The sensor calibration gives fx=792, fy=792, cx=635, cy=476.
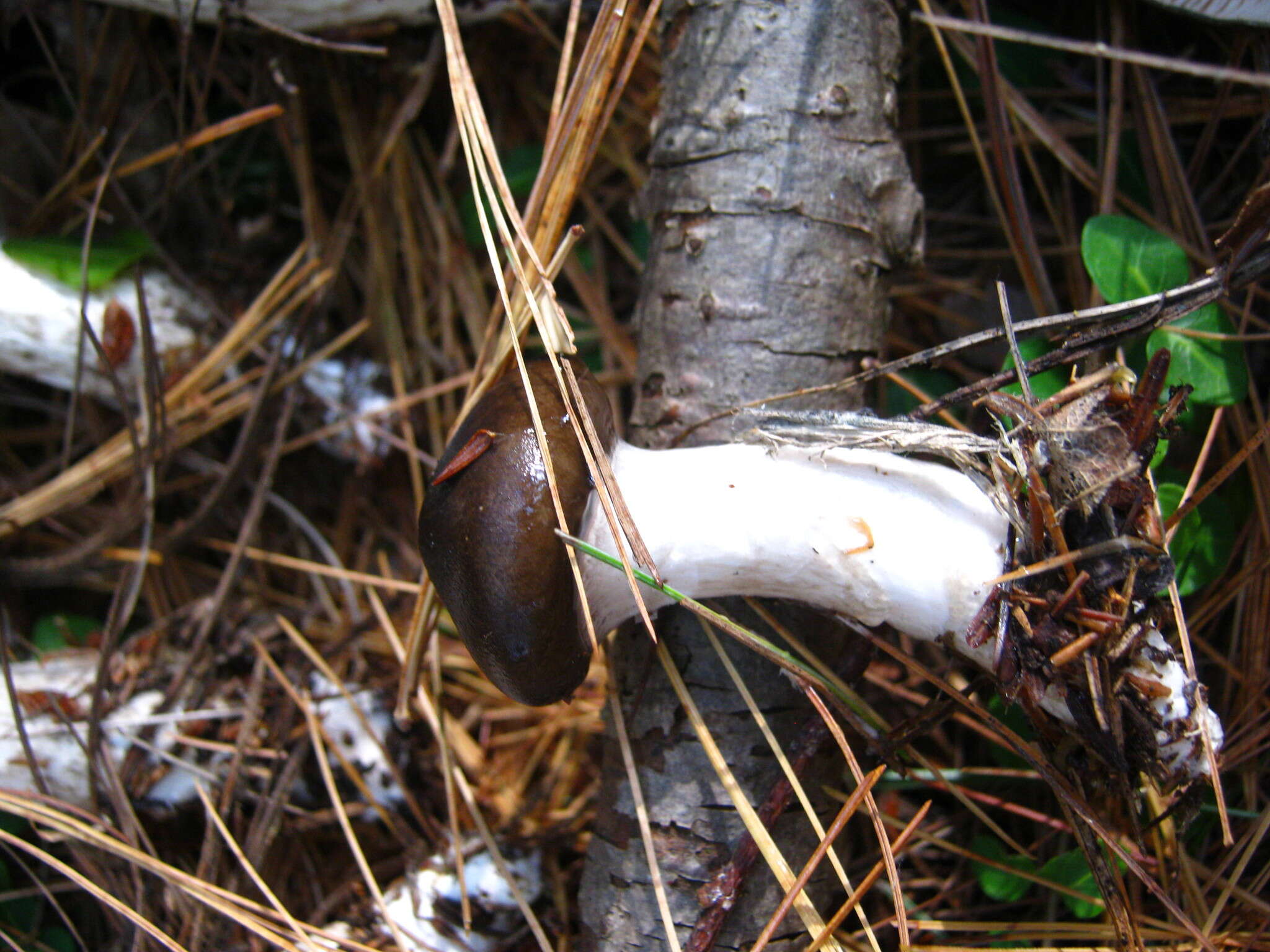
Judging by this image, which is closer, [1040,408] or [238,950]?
[1040,408]

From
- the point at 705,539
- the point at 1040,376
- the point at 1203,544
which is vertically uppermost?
the point at 1040,376

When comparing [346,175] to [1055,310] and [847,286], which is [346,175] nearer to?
[847,286]

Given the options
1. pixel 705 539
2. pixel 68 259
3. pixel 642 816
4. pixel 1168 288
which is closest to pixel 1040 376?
pixel 1168 288

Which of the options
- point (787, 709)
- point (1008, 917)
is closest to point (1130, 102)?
point (787, 709)

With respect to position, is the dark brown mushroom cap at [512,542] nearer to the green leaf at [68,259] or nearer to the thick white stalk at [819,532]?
the thick white stalk at [819,532]

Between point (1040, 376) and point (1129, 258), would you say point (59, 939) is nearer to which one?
point (1040, 376)
